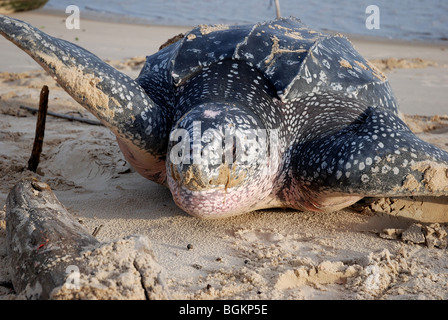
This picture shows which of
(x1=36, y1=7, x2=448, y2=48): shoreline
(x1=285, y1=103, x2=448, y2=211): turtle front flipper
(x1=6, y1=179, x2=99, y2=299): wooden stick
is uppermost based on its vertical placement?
(x1=36, y1=7, x2=448, y2=48): shoreline

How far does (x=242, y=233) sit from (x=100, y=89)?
3.60 ft

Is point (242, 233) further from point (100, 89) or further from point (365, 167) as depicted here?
point (100, 89)

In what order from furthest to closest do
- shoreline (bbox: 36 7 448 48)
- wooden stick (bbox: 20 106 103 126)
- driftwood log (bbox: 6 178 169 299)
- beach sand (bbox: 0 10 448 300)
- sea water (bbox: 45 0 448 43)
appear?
sea water (bbox: 45 0 448 43), shoreline (bbox: 36 7 448 48), wooden stick (bbox: 20 106 103 126), beach sand (bbox: 0 10 448 300), driftwood log (bbox: 6 178 169 299)

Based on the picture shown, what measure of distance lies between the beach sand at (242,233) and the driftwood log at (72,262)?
13 centimetres

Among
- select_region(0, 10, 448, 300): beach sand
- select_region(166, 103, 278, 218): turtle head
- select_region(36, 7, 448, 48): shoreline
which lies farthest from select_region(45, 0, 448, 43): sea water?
select_region(166, 103, 278, 218): turtle head

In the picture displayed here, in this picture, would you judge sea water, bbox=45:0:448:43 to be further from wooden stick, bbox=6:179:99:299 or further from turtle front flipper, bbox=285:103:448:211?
wooden stick, bbox=6:179:99:299

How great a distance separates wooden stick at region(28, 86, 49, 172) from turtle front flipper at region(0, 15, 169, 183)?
20.8 inches

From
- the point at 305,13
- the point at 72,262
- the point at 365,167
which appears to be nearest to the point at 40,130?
the point at 72,262

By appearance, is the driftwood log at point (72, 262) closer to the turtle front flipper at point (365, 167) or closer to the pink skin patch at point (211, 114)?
the pink skin patch at point (211, 114)

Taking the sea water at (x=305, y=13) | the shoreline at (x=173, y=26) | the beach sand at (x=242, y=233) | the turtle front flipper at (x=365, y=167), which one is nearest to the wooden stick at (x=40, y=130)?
the beach sand at (x=242, y=233)

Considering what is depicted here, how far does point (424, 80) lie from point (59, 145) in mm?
4579

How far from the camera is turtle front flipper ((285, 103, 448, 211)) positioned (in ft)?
8.37

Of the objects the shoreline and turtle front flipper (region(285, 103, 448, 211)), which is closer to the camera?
turtle front flipper (region(285, 103, 448, 211))

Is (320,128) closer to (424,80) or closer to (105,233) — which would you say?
(105,233)
